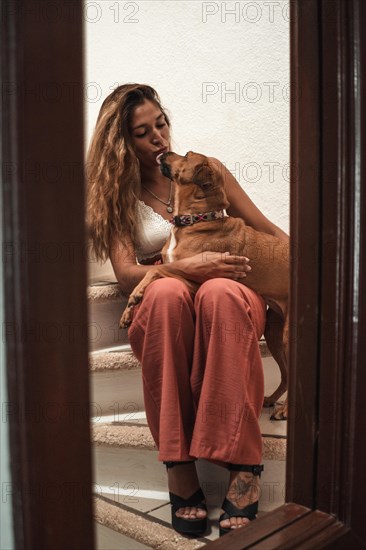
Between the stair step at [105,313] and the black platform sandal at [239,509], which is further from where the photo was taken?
the stair step at [105,313]

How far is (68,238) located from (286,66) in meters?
1.20

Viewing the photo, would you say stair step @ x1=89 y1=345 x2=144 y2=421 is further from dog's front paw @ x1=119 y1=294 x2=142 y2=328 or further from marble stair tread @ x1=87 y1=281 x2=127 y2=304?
dog's front paw @ x1=119 y1=294 x2=142 y2=328

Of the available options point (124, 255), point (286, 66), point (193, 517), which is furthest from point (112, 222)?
point (286, 66)

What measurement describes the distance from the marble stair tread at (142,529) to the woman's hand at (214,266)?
39 cm

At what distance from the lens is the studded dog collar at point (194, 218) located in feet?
3.36

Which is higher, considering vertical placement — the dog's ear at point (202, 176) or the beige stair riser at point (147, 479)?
the dog's ear at point (202, 176)

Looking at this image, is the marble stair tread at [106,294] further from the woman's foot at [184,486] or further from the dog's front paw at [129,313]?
the woman's foot at [184,486]

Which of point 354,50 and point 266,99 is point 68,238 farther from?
point 266,99

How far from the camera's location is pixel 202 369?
0.83 meters

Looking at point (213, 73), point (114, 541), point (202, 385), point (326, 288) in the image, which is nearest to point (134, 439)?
point (114, 541)

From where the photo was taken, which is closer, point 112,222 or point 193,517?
point 193,517

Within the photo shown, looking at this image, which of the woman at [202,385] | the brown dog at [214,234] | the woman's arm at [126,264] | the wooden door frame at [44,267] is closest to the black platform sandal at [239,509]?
the woman at [202,385]

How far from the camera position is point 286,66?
4.36ft

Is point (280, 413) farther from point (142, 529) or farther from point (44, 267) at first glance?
point (44, 267)
